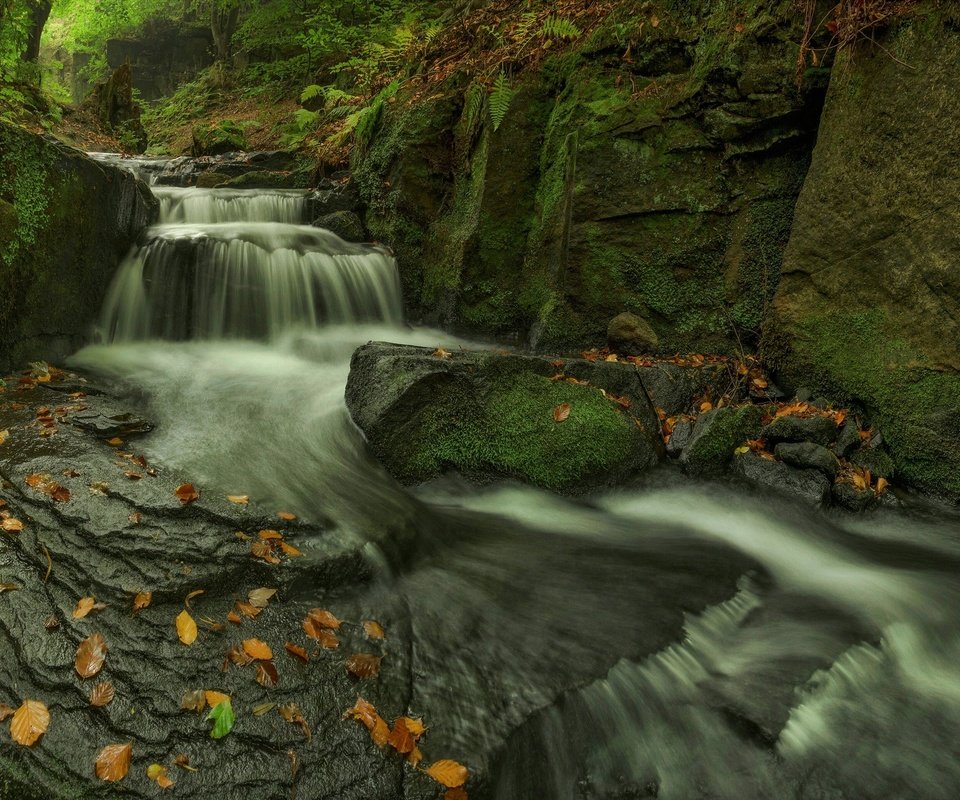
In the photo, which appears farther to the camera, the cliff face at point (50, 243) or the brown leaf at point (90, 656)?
the cliff face at point (50, 243)

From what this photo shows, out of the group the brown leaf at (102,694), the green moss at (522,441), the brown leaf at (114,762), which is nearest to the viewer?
the brown leaf at (114,762)

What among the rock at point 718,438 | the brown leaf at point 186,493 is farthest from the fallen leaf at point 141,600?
the rock at point 718,438

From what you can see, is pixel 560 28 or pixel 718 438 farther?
pixel 560 28

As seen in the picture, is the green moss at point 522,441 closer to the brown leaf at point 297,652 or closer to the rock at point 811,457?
the rock at point 811,457

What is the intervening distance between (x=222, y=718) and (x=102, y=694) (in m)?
0.43

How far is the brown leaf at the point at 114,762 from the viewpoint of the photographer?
1.91 meters

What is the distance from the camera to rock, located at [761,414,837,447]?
195 inches

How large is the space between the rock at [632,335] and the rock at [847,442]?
209 centimetres

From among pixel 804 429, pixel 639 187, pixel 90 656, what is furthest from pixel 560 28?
pixel 90 656

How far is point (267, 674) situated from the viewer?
2.35 metres

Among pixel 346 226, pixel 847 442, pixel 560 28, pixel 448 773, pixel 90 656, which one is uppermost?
pixel 560 28

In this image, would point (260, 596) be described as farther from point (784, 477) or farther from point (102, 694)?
point (784, 477)

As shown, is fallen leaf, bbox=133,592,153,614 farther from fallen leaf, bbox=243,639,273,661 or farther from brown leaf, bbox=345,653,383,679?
brown leaf, bbox=345,653,383,679

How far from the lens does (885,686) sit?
2.92m
